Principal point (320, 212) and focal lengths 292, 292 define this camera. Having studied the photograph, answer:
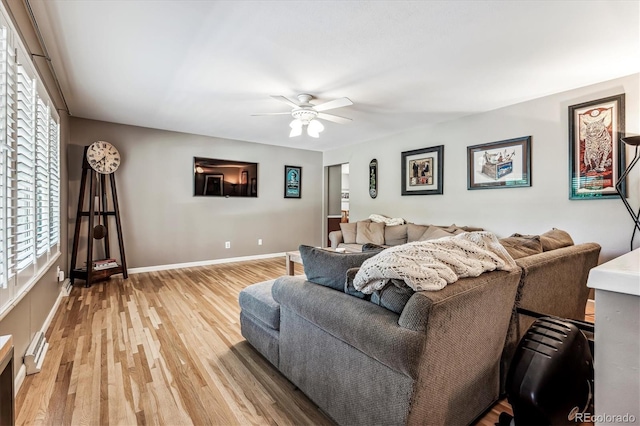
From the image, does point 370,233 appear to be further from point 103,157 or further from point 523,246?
point 103,157

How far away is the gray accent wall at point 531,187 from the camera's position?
2.89 metres

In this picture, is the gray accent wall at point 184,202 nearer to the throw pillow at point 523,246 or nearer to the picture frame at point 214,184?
the picture frame at point 214,184

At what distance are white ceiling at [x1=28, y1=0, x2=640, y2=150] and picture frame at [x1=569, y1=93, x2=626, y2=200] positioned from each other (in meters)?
0.29

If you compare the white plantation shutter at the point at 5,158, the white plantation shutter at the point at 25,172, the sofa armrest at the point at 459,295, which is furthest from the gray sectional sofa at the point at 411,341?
the white plantation shutter at the point at 25,172

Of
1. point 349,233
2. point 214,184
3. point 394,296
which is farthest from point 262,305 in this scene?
point 214,184

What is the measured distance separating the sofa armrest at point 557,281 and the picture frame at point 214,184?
15.6 feet

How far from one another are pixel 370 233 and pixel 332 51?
9.87ft

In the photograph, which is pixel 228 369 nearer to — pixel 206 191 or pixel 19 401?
pixel 19 401

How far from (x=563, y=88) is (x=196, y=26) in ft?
11.9

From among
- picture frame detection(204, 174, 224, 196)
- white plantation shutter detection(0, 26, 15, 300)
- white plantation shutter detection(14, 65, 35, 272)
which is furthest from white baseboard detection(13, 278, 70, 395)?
picture frame detection(204, 174, 224, 196)

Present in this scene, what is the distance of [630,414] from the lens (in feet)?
2.03

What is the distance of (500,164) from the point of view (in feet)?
12.2

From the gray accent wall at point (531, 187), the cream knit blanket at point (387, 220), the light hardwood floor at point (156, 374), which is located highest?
the gray accent wall at point (531, 187)

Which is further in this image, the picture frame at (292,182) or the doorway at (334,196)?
the doorway at (334,196)
